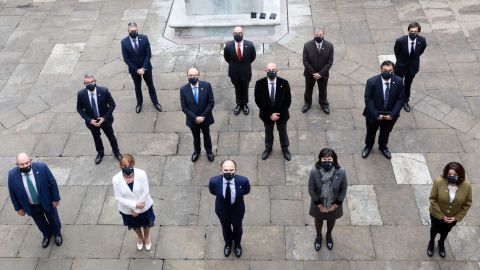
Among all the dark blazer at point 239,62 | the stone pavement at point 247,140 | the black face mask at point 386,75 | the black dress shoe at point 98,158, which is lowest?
the stone pavement at point 247,140

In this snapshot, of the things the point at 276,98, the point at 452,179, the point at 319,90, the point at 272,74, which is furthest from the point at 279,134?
the point at 452,179

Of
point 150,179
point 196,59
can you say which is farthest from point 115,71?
point 150,179

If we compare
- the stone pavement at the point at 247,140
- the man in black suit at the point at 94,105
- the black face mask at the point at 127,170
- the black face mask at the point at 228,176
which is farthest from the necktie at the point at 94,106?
the black face mask at the point at 228,176

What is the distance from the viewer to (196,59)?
34.4ft

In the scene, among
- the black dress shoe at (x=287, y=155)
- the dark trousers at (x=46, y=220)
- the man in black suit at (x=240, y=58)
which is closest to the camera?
the dark trousers at (x=46, y=220)

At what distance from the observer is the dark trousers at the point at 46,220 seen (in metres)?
6.18

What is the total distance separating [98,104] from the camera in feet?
24.0

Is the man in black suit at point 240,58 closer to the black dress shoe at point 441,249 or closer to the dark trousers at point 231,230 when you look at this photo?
the dark trousers at point 231,230

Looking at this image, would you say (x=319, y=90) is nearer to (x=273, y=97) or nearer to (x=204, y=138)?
(x=273, y=97)

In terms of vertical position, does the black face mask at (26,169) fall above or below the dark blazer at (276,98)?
above

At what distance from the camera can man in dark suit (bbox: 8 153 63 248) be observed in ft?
19.2

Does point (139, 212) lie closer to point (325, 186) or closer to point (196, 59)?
point (325, 186)

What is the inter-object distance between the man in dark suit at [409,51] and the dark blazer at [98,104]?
16.1 feet

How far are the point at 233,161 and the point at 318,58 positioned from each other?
9.23 ft
